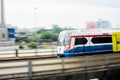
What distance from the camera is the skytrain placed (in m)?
24.9

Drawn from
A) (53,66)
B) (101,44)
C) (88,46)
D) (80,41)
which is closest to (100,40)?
(101,44)

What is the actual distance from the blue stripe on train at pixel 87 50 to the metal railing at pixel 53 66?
694 cm

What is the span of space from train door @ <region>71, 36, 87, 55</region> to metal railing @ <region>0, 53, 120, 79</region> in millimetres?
6967

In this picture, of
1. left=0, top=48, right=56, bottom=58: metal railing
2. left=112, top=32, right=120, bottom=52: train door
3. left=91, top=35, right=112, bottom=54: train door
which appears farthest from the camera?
left=112, top=32, right=120, bottom=52: train door

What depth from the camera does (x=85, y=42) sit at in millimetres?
25594

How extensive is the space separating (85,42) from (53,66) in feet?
36.4

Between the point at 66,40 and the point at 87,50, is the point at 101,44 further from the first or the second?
the point at 66,40

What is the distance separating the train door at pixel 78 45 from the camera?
81.5 ft

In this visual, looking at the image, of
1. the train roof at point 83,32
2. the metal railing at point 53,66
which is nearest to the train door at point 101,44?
the train roof at point 83,32

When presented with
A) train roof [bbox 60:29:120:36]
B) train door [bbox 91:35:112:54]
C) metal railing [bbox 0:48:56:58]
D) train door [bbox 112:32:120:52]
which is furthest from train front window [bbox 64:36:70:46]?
metal railing [bbox 0:48:56:58]

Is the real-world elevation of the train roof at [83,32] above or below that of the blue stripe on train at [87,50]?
above

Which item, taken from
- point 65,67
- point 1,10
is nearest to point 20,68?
point 65,67

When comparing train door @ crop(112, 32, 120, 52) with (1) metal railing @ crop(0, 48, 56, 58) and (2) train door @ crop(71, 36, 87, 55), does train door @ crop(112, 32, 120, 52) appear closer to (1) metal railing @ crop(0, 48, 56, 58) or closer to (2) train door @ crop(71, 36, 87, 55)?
(2) train door @ crop(71, 36, 87, 55)

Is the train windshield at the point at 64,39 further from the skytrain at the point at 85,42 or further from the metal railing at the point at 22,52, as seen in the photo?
the metal railing at the point at 22,52
